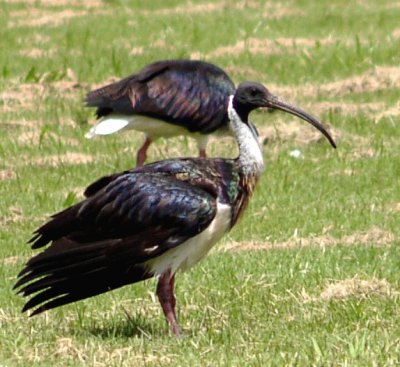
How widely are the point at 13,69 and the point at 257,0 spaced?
7402 mm

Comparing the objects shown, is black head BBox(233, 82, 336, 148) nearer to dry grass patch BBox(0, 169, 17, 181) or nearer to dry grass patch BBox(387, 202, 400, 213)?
dry grass patch BBox(387, 202, 400, 213)

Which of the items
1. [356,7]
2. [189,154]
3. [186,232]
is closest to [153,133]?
[189,154]

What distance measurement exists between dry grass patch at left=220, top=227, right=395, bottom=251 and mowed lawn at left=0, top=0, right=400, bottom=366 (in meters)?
0.02

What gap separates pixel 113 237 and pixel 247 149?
112cm

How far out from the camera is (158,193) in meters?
8.27

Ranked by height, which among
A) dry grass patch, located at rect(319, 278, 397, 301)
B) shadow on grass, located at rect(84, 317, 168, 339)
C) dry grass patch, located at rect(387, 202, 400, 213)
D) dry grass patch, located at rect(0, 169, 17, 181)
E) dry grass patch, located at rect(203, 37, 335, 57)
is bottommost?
dry grass patch, located at rect(203, 37, 335, 57)

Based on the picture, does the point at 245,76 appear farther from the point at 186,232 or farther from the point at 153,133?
the point at 186,232

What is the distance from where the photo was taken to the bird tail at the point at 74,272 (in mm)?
8094

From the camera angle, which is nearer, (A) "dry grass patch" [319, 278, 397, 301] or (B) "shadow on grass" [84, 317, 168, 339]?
(B) "shadow on grass" [84, 317, 168, 339]

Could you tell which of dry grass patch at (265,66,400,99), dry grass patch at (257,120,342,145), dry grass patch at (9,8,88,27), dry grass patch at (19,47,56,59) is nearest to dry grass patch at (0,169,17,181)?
dry grass patch at (257,120,342,145)

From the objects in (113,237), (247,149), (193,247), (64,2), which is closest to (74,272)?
(113,237)

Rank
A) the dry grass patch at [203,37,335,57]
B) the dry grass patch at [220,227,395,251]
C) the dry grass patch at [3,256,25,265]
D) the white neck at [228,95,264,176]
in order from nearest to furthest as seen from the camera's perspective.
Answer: the white neck at [228,95,264,176], the dry grass patch at [3,256,25,265], the dry grass patch at [220,227,395,251], the dry grass patch at [203,37,335,57]

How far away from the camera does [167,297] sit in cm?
838

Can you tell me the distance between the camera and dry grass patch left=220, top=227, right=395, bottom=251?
35.5ft
